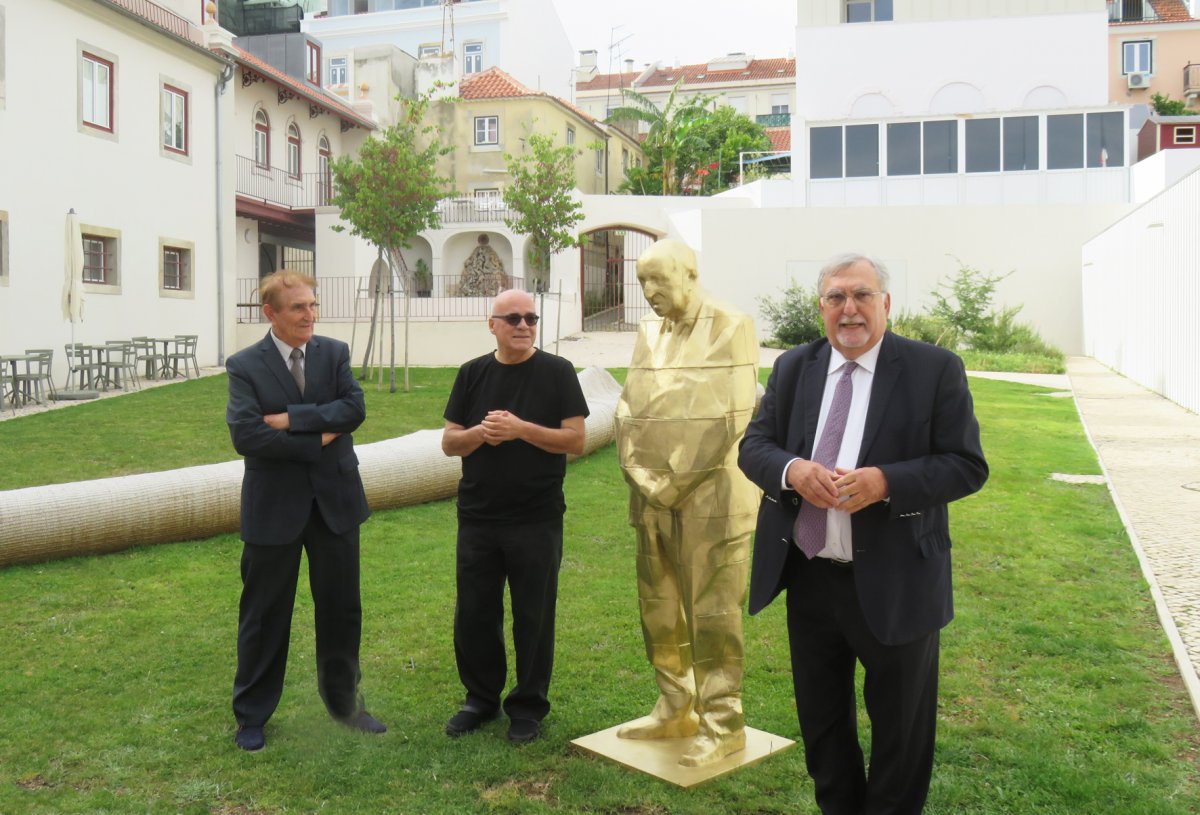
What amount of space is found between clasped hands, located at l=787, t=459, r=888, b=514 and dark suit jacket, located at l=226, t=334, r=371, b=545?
2239 mm

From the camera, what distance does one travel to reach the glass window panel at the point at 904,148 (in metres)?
33.5

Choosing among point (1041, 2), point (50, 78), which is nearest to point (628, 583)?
point (50, 78)

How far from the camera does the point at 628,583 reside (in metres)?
7.82

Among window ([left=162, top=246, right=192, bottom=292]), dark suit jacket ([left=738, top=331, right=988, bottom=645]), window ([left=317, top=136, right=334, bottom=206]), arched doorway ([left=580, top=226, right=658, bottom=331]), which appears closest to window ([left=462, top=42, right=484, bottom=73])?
arched doorway ([left=580, top=226, right=658, bottom=331])

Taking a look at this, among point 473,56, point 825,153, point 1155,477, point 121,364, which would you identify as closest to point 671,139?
point 473,56

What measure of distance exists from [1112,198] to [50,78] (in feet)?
91.0

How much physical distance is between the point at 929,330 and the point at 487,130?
20410 mm

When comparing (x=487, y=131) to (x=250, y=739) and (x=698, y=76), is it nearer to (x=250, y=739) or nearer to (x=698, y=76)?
(x=698, y=76)

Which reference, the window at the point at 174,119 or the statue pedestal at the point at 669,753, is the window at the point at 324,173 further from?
the statue pedestal at the point at 669,753

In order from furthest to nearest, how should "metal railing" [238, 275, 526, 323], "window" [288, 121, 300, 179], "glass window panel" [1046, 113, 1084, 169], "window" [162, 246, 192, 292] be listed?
"glass window panel" [1046, 113, 1084, 169]
"window" [288, 121, 300, 179]
"metal railing" [238, 275, 526, 323]
"window" [162, 246, 192, 292]

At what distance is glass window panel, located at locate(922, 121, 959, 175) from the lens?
33250 millimetres

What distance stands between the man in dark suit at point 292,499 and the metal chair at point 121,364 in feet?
53.2

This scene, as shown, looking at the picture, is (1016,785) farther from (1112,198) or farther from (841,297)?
(1112,198)

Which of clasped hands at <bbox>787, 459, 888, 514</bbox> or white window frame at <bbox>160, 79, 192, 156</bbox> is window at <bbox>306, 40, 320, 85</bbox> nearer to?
white window frame at <bbox>160, 79, 192, 156</bbox>
